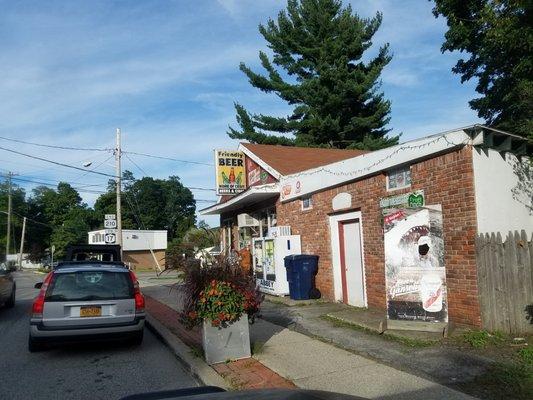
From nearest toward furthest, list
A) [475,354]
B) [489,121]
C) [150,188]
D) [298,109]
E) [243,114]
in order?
[475,354] < [489,121] < [298,109] < [243,114] < [150,188]

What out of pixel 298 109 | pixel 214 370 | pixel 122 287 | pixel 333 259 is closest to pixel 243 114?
pixel 298 109

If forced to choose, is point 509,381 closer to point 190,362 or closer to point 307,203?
point 190,362

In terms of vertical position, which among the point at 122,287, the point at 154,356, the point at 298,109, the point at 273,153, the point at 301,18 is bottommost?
the point at 154,356

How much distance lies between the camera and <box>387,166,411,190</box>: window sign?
9.96m

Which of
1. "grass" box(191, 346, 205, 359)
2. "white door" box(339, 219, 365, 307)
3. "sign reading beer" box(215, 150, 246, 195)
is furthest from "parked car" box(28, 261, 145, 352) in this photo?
"sign reading beer" box(215, 150, 246, 195)

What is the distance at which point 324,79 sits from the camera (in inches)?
1133

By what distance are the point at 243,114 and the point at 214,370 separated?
27.0 meters

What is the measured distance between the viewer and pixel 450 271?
872 centimetres

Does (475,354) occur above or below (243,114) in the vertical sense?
below

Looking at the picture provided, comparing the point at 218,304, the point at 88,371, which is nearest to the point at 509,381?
the point at 218,304

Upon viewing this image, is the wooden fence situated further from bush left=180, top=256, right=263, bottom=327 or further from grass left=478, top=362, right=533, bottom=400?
bush left=180, top=256, right=263, bottom=327

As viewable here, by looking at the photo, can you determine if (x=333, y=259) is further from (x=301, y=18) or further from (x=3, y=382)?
(x=301, y=18)

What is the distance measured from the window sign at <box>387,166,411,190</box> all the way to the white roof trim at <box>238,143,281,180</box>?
6.08 meters

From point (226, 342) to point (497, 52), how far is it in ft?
42.0
